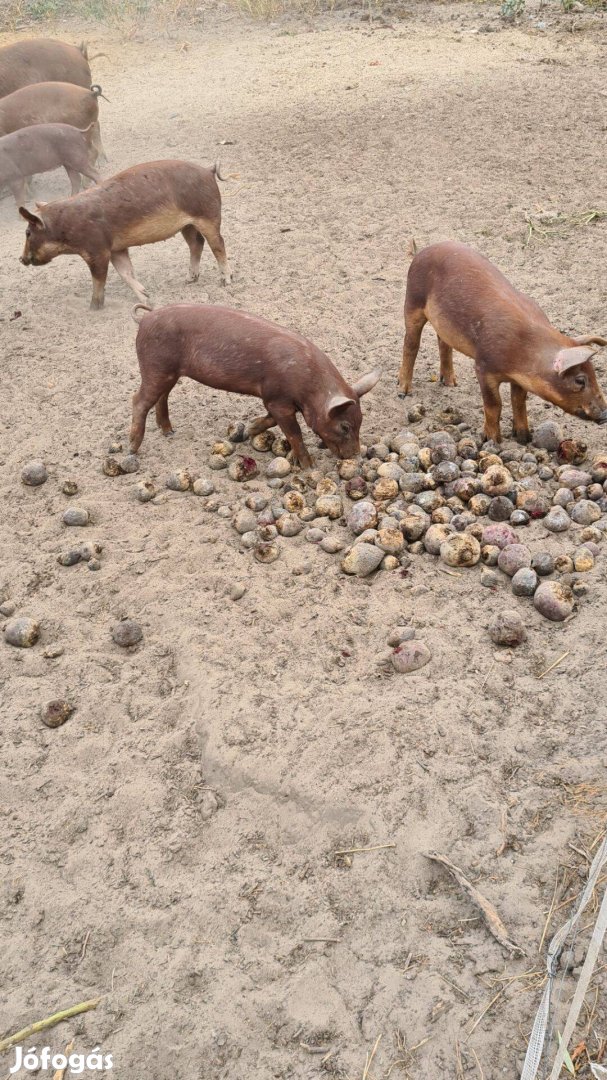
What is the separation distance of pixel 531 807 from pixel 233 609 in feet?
5.73

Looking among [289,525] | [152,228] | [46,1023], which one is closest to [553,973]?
[46,1023]

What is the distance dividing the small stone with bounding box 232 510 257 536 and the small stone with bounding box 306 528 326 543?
32 cm

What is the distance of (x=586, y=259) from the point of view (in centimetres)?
688

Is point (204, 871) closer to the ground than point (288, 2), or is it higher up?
closer to the ground

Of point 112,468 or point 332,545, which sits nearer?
point 332,545

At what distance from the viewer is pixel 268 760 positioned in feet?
11.4

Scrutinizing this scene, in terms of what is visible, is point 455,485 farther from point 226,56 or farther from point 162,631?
point 226,56

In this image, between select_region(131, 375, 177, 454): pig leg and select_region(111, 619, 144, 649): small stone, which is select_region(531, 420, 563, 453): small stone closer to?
select_region(131, 375, 177, 454): pig leg

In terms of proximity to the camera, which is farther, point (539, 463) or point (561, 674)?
point (539, 463)

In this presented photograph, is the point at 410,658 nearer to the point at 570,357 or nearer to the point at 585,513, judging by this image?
the point at 585,513

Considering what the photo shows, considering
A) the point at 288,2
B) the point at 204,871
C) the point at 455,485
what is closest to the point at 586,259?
the point at 455,485

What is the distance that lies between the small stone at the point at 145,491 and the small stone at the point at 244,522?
2.09 feet

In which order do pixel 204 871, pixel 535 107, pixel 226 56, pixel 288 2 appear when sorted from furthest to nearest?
pixel 288 2 → pixel 226 56 → pixel 535 107 → pixel 204 871

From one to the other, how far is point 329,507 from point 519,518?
1009 millimetres
